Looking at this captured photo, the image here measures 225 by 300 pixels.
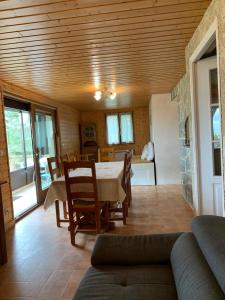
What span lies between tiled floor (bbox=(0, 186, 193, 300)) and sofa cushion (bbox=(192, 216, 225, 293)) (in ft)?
4.16

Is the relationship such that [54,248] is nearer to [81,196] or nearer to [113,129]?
[81,196]

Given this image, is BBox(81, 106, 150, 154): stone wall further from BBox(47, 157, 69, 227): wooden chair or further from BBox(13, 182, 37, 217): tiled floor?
BBox(47, 157, 69, 227): wooden chair

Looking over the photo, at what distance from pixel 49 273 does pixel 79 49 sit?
236cm

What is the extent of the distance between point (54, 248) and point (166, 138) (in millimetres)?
4068

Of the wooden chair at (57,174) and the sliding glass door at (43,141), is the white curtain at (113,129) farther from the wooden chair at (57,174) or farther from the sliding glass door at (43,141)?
the wooden chair at (57,174)

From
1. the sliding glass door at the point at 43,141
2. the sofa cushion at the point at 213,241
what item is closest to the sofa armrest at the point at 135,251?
the sofa cushion at the point at 213,241

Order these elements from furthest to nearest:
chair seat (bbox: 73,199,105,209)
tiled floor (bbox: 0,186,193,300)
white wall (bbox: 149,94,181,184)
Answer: white wall (bbox: 149,94,181,184)
chair seat (bbox: 73,199,105,209)
tiled floor (bbox: 0,186,193,300)

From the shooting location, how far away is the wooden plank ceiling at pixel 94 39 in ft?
6.66

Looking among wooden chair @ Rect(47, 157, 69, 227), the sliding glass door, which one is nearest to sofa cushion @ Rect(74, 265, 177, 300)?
wooden chair @ Rect(47, 157, 69, 227)

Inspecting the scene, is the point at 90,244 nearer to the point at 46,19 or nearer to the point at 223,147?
the point at 223,147

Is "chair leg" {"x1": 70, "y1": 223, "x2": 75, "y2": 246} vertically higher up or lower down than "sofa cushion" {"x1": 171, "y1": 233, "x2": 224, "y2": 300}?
lower down

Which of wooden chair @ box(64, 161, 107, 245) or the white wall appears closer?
wooden chair @ box(64, 161, 107, 245)

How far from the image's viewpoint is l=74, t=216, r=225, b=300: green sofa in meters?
1.15

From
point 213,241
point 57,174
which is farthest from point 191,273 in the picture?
point 57,174
